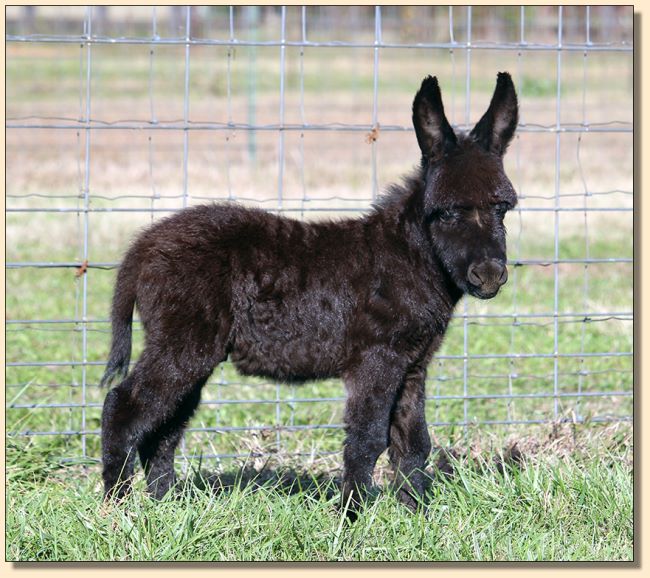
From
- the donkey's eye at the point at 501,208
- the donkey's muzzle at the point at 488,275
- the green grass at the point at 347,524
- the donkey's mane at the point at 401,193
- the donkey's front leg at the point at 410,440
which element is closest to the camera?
the green grass at the point at 347,524

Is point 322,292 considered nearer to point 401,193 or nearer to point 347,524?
point 401,193

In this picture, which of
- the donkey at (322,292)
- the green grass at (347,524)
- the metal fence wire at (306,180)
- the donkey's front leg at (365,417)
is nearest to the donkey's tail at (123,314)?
the donkey at (322,292)

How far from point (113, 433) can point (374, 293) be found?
1515 mm

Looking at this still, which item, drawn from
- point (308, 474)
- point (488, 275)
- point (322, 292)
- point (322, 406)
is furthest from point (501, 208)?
point (322, 406)

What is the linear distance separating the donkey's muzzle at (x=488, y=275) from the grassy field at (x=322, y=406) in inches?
42.9

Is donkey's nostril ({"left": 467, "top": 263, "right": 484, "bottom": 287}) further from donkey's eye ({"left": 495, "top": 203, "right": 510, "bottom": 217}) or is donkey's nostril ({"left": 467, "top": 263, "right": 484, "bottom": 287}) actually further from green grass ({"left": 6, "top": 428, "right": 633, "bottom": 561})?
green grass ({"left": 6, "top": 428, "right": 633, "bottom": 561})

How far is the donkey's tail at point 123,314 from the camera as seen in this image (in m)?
4.73

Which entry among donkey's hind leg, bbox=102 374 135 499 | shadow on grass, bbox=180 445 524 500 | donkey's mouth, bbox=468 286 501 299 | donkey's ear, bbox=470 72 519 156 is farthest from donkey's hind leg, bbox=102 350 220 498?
donkey's ear, bbox=470 72 519 156

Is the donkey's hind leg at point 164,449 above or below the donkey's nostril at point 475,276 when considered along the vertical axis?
below

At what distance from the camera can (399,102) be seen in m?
19.0

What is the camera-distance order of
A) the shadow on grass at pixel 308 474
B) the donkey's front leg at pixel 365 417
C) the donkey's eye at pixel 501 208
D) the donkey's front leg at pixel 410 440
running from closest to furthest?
the donkey's eye at pixel 501 208 → the donkey's front leg at pixel 365 417 → the donkey's front leg at pixel 410 440 → the shadow on grass at pixel 308 474

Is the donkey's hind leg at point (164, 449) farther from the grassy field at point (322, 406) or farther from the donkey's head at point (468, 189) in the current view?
the donkey's head at point (468, 189)

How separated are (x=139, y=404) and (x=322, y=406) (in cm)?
253

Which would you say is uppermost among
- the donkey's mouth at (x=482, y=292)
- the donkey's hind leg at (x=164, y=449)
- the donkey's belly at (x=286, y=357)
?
the donkey's mouth at (x=482, y=292)
